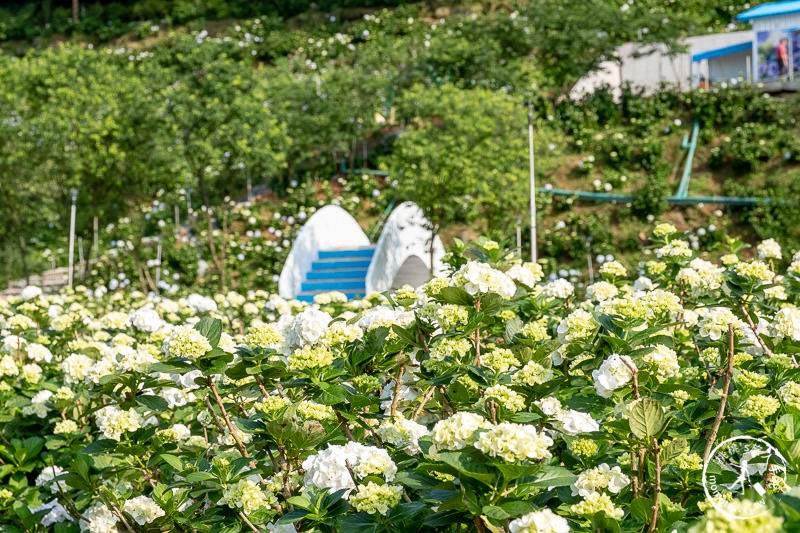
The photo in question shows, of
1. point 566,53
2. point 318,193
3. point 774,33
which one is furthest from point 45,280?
point 774,33

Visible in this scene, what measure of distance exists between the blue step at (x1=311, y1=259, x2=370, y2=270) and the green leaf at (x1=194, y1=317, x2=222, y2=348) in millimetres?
9107

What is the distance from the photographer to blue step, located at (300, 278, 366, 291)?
35.1 ft

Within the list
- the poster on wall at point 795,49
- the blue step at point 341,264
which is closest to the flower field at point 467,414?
the blue step at point 341,264

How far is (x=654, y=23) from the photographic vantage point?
14.9 meters

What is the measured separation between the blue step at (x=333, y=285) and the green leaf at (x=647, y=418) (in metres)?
9.22

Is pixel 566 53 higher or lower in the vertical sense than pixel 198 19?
lower

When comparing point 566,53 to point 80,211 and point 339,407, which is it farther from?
point 339,407

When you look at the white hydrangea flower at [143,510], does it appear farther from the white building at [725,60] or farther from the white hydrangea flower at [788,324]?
the white building at [725,60]

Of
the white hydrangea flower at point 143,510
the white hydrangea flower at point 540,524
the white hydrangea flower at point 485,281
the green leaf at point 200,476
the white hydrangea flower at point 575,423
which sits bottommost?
the white hydrangea flower at point 143,510

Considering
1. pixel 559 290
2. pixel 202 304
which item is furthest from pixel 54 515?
pixel 559 290

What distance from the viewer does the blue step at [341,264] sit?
11.1m

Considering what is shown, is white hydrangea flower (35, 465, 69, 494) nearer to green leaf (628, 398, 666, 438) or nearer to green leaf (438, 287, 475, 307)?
green leaf (438, 287, 475, 307)

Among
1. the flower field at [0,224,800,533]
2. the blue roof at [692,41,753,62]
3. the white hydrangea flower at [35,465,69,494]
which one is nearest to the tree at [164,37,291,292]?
the white hydrangea flower at [35,465,69,494]

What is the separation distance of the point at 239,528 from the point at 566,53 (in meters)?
13.8
